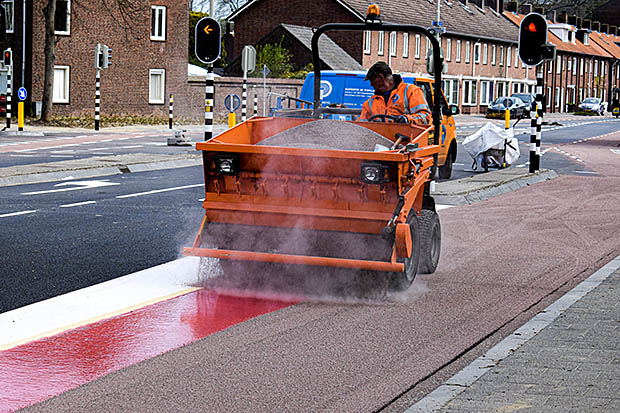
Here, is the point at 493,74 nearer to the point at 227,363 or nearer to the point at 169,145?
the point at 169,145

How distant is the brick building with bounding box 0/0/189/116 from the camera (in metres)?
46.1

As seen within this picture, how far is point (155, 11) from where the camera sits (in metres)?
50.7

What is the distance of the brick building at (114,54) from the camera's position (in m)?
46.1

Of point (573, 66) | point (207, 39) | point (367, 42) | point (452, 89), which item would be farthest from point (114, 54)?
point (573, 66)

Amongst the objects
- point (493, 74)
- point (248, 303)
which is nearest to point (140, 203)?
point (248, 303)

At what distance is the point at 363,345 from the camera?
20.8 feet

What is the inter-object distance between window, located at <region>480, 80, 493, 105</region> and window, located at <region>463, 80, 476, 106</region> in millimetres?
1449

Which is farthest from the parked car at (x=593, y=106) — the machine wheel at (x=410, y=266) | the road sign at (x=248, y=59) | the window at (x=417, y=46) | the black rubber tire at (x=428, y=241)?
the machine wheel at (x=410, y=266)

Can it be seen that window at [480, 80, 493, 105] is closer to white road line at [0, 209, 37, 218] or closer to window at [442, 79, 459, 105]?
window at [442, 79, 459, 105]

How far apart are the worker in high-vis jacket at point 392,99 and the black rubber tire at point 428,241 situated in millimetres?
980

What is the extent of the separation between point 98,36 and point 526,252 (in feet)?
133

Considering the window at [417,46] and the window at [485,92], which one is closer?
the window at [417,46]

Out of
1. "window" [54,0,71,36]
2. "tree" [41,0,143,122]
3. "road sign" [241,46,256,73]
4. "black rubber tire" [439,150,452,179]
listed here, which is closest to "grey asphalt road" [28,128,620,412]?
"black rubber tire" [439,150,452,179]

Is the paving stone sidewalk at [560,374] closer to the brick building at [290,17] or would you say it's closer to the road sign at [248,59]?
the road sign at [248,59]
